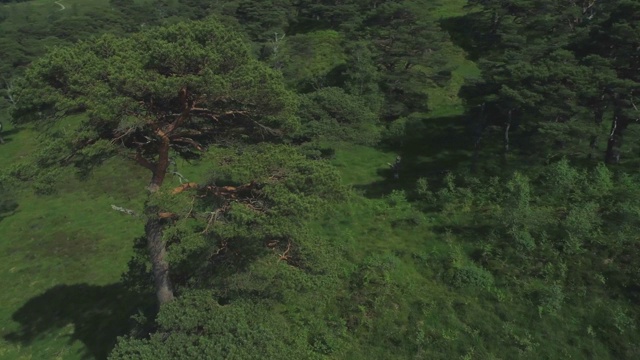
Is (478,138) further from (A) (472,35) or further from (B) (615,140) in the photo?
(A) (472,35)

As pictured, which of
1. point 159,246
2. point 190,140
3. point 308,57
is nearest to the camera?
point 159,246

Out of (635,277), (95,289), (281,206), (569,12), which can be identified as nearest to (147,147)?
(281,206)

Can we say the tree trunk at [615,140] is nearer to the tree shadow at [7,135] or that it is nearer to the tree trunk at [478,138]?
the tree trunk at [478,138]

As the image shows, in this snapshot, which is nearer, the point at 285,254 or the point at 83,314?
the point at 285,254

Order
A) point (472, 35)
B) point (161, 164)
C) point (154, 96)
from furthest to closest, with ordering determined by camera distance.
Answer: point (472, 35), point (161, 164), point (154, 96)

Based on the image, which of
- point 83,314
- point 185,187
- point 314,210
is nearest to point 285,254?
point 314,210

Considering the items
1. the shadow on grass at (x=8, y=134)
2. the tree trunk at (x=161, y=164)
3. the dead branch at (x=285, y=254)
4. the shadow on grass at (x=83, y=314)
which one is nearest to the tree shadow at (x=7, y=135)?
the shadow on grass at (x=8, y=134)

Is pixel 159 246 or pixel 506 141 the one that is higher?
pixel 159 246

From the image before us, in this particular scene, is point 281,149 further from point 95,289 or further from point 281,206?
point 95,289
